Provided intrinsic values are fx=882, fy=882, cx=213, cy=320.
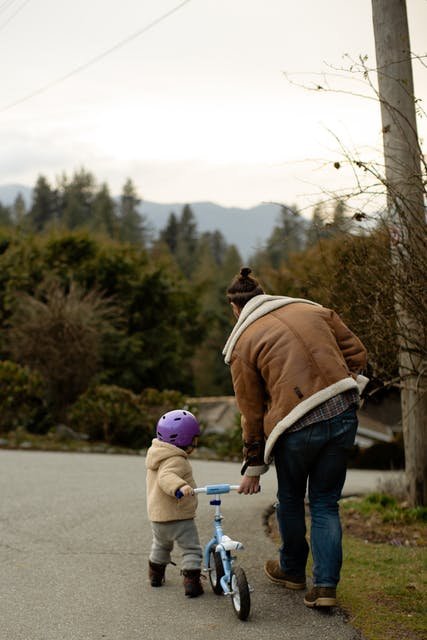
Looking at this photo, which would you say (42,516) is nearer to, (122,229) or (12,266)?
(12,266)

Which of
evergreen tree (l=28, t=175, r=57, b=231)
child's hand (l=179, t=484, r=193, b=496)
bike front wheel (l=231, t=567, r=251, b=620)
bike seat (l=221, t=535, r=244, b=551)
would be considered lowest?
bike front wheel (l=231, t=567, r=251, b=620)

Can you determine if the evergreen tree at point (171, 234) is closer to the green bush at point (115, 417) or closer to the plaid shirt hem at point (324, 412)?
the green bush at point (115, 417)

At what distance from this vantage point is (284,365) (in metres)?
4.91

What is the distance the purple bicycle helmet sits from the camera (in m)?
5.40

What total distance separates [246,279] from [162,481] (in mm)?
1314

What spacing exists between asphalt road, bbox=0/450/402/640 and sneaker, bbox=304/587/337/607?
2.7 inches

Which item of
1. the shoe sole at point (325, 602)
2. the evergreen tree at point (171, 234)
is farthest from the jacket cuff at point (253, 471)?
the evergreen tree at point (171, 234)

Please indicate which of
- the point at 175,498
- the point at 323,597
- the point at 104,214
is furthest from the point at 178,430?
the point at 104,214

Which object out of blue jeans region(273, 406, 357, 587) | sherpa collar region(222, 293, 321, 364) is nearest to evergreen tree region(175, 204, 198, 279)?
sherpa collar region(222, 293, 321, 364)

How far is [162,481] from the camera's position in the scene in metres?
5.29

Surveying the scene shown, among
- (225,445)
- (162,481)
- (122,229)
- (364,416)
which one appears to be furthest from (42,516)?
(122,229)

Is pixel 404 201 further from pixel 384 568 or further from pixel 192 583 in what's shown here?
pixel 192 583

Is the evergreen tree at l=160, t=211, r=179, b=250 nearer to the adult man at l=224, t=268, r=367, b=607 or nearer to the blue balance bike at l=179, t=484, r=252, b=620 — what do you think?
the blue balance bike at l=179, t=484, r=252, b=620

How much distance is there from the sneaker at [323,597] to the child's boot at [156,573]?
110cm
